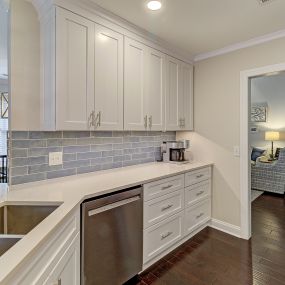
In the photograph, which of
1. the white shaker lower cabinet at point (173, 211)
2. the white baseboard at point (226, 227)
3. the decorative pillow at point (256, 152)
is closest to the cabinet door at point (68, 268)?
the white shaker lower cabinet at point (173, 211)

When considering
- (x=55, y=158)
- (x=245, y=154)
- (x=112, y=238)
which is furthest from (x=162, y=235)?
(x=245, y=154)

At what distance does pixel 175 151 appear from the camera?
9.43ft

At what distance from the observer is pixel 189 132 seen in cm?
320

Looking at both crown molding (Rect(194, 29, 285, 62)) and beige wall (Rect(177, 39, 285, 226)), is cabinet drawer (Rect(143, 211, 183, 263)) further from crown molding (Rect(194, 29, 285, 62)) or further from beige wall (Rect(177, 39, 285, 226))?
crown molding (Rect(194, 29, 285, 62))

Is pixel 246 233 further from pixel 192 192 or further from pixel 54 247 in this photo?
pixel 54 247

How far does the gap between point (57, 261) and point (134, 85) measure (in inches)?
68.1

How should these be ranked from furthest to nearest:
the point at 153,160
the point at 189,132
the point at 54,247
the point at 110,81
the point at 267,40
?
the point at 189,132, the point at 153,160, the point at 267,40, the point at 110,81, the point at 54,247

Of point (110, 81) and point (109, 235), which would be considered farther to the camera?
point (110, 81)

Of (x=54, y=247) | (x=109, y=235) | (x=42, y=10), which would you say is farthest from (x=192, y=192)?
(x=42, y=10)

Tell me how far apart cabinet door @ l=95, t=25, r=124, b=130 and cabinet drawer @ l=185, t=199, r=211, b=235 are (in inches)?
52.1

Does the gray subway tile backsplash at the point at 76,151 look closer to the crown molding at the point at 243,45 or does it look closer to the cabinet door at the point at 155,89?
the cabinet door at the point at 155,89

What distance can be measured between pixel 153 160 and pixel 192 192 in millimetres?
689

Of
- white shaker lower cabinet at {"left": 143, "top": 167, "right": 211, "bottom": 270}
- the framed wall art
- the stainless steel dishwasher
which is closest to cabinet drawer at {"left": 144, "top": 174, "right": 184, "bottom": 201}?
white shaker lower cabinet at {"left": 143, "top": 167, "right": 211, "bottom": 270}

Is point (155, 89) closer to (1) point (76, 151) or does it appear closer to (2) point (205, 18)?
(2) point (205, 18)
